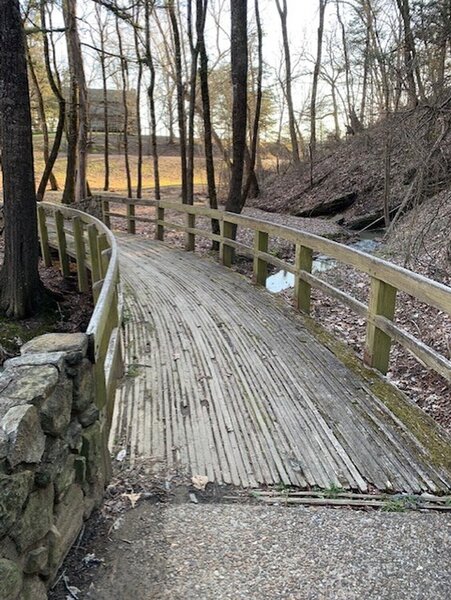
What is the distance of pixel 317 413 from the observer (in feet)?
12.1

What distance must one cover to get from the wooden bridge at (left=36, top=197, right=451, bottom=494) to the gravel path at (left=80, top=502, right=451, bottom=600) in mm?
327

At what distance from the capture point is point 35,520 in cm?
188

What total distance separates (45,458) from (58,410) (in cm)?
19

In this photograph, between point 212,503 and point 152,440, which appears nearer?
point 212,503

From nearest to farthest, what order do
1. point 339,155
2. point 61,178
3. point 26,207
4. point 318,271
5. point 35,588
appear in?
point 35,588, point 26,207, point 318,271, point 339,155, point 61,178

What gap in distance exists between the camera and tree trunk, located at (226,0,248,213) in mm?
9195

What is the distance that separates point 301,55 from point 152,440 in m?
28.5

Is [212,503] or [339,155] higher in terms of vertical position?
[339,155]

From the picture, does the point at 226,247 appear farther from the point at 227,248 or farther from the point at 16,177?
the point at 16,177

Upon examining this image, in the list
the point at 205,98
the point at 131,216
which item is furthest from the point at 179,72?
the point at 131,216

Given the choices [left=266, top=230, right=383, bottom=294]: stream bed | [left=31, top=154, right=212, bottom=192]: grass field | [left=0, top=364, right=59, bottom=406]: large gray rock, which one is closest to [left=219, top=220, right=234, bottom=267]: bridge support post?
[left=266, top=230, right=383, bottom=294]: stream bed

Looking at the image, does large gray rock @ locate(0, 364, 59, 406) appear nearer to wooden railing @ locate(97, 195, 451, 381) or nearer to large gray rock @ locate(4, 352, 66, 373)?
large gray rock @ locate(4, 352, 66, 373)

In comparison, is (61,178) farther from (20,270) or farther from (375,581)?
(375,581)

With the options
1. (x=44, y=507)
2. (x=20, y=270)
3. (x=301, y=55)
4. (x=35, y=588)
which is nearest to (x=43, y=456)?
(x=44, y=507)
